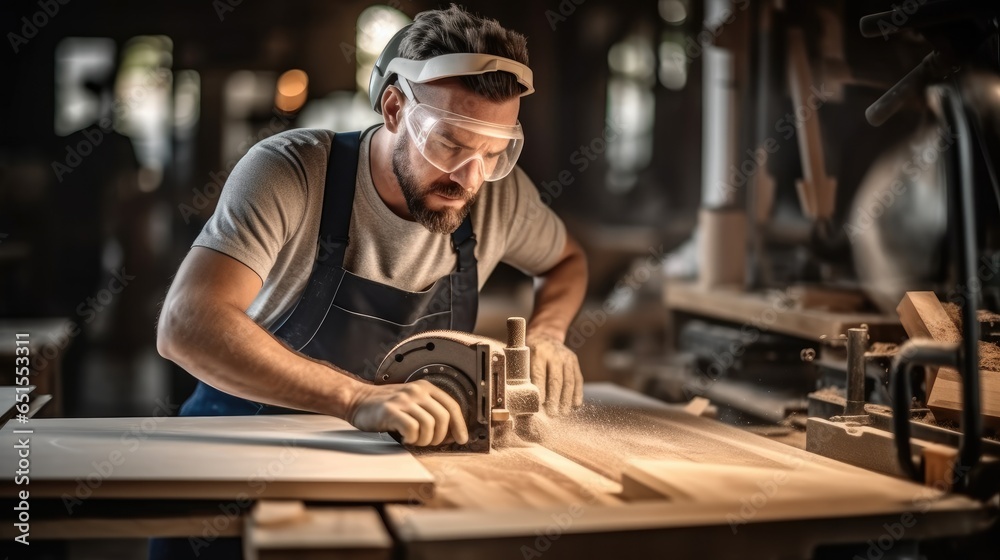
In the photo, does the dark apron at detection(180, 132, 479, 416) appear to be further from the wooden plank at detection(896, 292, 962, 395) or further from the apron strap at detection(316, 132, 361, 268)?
the wooden plank at detection(896, 292, 962, 395)

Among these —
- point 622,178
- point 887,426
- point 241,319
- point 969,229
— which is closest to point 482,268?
point 241,319

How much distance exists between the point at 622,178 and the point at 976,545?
968cm

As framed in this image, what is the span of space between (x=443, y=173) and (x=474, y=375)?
2.30 feet

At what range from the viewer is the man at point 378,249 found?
2.13m

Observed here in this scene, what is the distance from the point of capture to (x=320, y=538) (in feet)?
4.57

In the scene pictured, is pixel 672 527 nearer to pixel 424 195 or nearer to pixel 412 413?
pixel 412 413

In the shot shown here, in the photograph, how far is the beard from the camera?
2553mm

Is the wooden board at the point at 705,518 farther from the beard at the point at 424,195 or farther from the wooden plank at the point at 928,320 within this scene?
the beard at the point at 424,195

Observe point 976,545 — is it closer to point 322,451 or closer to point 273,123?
point 322,451

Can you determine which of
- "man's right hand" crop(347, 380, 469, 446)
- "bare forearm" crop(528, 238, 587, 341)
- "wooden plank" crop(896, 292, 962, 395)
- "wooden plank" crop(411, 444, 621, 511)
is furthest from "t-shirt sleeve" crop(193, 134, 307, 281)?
"wooden plank" crop(896, 292, 962, 395)

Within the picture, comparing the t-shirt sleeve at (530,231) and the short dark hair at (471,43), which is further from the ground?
the short dark hair at (471,43)

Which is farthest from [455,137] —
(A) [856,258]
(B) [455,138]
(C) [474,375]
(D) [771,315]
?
(A) [856,258]

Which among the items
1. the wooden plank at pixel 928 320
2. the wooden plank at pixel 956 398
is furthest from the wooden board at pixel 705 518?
the wooden plank at pixel 928 320

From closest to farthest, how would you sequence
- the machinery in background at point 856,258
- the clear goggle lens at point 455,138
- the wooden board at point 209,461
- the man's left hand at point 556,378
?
the wooden board at point 209,461
the machinery in background at point 856,258
the clear goggle lens at point 455,138
the man's left hand at point 556,378
